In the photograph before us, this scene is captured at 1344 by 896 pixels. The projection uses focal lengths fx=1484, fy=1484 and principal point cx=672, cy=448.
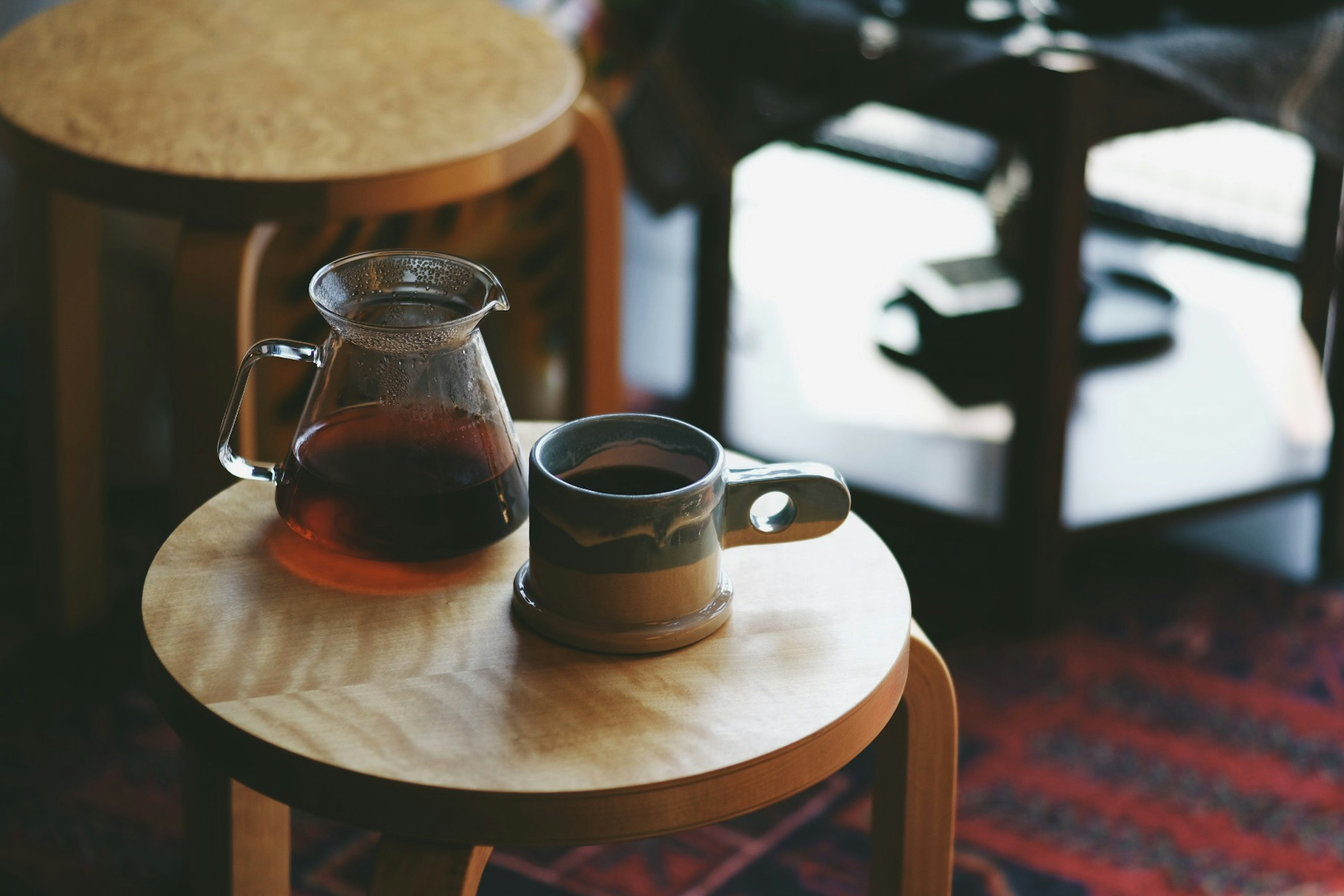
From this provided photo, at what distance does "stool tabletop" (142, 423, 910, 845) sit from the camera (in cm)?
57

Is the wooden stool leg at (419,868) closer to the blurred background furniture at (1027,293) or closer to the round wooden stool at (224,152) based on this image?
the round wooden stool at (224,152)

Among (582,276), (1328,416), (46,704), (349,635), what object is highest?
(349,635)

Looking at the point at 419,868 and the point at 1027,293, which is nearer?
the point at 419,868

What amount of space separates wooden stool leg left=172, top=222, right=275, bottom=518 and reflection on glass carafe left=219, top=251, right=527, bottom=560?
0.92ft

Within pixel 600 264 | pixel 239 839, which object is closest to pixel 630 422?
pixel 239 839

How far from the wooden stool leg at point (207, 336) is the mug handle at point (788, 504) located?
44 centimetres

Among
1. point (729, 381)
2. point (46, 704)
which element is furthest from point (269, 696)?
point (729, 381)

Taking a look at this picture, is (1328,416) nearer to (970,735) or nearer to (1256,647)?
(1256,647)

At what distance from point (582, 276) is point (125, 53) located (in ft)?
1.39

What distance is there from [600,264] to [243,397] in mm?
623

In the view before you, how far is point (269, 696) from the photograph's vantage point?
0.60m

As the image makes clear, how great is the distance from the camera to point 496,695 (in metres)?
0.61

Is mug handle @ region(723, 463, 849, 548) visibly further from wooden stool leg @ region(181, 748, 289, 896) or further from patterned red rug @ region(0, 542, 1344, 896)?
patterned red rug @ region(0, 542, 1344, 896)

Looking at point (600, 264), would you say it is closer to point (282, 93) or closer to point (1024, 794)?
point (282, 93)
